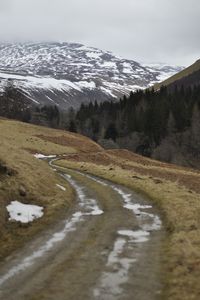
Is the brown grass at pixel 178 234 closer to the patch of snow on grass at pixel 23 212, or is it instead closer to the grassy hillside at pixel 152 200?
the grassy hillside at pixel 152 200

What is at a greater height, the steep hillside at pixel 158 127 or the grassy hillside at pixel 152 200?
the steep hillside at pixel 158 127

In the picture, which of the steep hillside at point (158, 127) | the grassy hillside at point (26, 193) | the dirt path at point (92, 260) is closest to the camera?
A: the dirt path at point (92, 260)

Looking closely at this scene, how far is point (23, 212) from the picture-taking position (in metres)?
25.1

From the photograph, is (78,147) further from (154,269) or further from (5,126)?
(154,269)

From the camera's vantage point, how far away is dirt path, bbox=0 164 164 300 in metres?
13.6

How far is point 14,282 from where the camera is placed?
14.5m

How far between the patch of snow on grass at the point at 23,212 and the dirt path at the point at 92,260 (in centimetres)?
179

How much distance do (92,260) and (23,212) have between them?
9308mm

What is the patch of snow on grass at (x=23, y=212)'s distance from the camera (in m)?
23.9

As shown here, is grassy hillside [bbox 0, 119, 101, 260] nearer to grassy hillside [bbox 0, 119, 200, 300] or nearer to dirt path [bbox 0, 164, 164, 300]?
grassy hillside [bbox 0, 119, 200, 300]

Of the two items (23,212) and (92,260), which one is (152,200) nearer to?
(23,212)

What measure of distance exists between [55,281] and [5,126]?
77.5m

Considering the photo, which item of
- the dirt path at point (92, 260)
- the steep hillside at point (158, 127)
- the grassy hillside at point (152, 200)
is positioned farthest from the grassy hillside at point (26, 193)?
the steep hillside at point (158, 127)

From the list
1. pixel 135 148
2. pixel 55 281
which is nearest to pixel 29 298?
pixel 55 281
